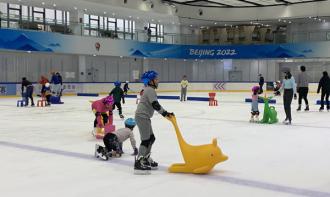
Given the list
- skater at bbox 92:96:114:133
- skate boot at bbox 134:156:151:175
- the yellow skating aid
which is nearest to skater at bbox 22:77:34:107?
skater at bbox 92:96:114:133

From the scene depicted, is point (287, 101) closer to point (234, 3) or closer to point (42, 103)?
point (42, 103)

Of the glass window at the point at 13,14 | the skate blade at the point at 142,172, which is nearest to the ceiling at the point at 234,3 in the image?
the glass window at the point at 13,14

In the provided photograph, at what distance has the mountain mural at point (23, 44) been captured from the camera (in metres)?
29.3

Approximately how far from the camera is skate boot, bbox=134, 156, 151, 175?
228 inches

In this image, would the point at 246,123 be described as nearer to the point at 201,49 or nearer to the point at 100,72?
the point at 100,72

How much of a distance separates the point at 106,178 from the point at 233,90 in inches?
1407

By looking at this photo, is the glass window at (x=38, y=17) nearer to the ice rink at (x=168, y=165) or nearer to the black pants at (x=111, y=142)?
the ice rink at (x=168, y=165)

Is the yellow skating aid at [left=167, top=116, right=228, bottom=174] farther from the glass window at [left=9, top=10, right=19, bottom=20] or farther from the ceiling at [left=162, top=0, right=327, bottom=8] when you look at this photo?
the ceiling at [left=162, top=0, right=327, bottom=8]

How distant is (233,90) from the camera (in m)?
40.6

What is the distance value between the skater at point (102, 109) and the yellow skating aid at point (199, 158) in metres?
3.34

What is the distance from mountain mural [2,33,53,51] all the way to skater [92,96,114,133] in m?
22.2

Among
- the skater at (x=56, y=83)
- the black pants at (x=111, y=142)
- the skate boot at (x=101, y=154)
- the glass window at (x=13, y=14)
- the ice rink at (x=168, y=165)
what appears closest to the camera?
the ice rink at (x=168, y=165)

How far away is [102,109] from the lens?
8953 millimetres

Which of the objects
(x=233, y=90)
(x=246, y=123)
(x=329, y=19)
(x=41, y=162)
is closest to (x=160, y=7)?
(x=233, y=90)
